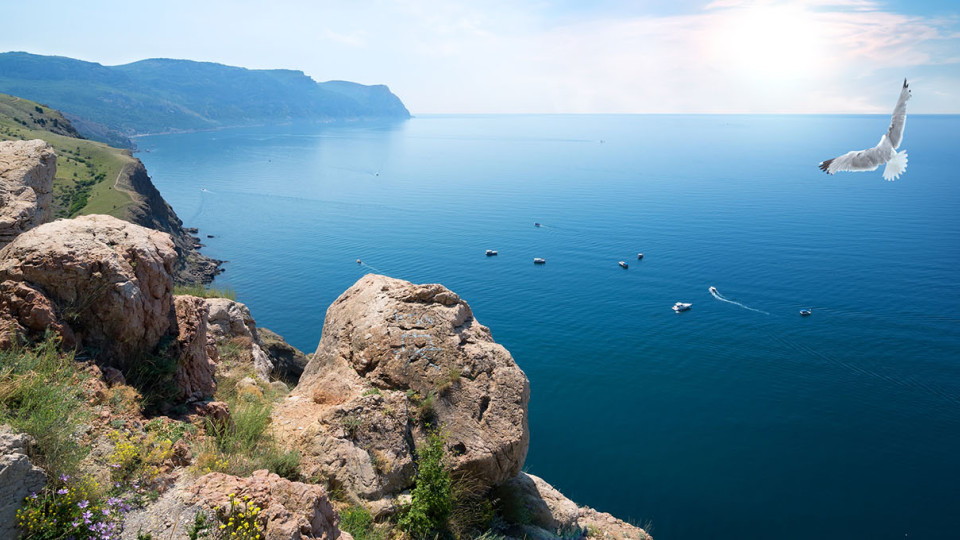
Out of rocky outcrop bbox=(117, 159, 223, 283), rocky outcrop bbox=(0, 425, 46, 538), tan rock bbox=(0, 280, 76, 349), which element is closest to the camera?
rocky outcrop bbox=(0, 425, 46, 538)

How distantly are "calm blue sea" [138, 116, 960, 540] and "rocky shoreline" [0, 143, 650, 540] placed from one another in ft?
86.7

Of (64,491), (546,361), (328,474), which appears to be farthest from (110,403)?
(546,361)

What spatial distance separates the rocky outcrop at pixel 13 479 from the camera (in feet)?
18.6

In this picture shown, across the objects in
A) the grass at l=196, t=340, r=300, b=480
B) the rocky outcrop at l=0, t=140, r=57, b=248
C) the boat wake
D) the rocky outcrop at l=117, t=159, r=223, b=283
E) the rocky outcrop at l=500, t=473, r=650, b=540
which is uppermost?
the rocky outcrop at l=0, t=140, r=57, b=248

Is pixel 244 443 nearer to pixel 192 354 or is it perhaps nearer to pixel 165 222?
pixel 192 354

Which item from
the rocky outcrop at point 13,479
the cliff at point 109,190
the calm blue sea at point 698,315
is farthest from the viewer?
the cliff at point 109,190

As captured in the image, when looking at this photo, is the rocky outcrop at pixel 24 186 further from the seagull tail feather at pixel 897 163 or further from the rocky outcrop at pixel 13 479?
the seagull tail feather at pixel 897 163

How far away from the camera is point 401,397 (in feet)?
39.5

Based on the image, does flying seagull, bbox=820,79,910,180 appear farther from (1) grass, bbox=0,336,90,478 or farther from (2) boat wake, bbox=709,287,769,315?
(2) boat wake, bbox=709,287,769,315

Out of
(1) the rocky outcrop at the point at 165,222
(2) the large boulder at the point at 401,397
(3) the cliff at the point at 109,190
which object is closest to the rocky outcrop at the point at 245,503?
(2) the large boulder at the point at 401,397

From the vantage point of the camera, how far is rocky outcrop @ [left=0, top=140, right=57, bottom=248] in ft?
39.1

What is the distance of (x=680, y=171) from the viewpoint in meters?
158

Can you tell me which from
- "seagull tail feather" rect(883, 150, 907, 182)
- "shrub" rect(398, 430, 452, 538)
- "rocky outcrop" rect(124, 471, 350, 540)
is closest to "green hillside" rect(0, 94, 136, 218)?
"shrub" rect(398, 430, 452, 538)

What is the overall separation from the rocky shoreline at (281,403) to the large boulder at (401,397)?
3 centimetres
